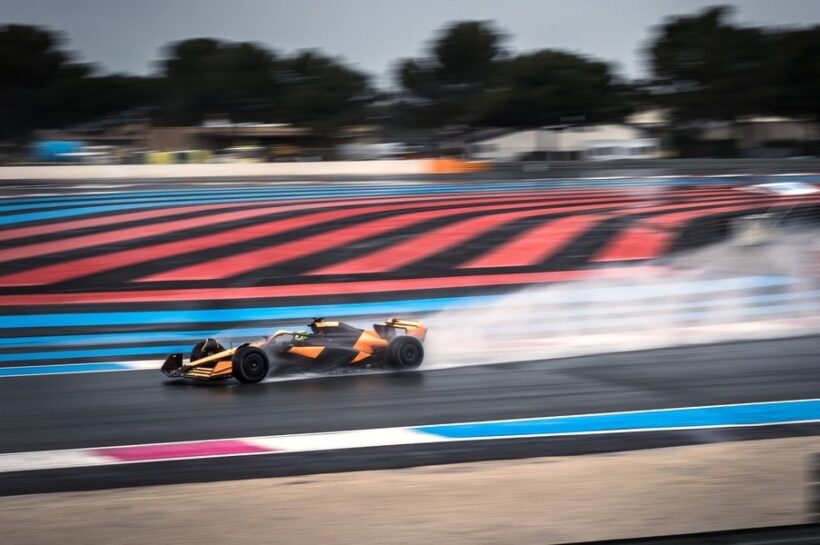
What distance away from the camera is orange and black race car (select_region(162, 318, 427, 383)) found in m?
7.86

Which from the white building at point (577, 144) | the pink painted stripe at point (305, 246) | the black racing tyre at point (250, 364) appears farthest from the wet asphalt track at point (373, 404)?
the white building at point (577, 144)

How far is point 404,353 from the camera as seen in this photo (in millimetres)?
8398

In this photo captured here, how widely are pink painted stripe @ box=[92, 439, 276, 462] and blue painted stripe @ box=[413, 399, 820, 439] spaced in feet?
4.07

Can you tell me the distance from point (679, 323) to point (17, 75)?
42.6 metres

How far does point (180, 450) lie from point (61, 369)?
336cm

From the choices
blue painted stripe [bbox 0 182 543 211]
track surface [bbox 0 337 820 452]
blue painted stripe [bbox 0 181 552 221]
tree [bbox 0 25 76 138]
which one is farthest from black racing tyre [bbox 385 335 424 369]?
tree [bbox 0 25 76 138]

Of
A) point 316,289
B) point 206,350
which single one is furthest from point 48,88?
point 206,350

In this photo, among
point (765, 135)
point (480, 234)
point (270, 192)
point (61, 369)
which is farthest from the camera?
point (765, 135)

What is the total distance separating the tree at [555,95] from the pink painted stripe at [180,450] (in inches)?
1828

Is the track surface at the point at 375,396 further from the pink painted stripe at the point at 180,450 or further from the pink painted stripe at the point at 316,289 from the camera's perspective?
the pink painted stripe at the point at 316,289

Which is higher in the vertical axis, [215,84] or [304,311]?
[215,84]

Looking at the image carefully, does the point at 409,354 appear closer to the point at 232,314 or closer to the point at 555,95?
the point at 232,314

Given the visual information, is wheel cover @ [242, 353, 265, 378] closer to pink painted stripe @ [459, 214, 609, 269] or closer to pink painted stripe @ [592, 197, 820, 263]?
pink painted stripe @ [459, 214, 609, 269]

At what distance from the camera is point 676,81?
52.2 m
